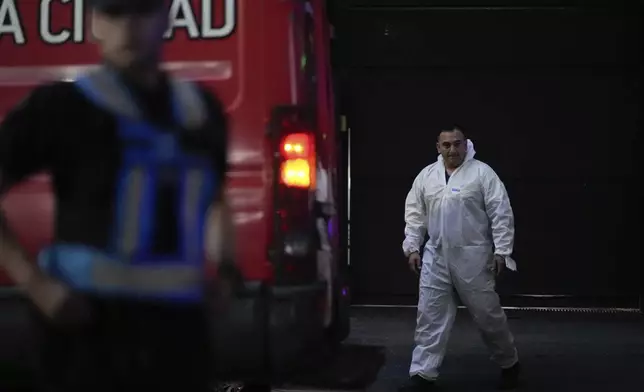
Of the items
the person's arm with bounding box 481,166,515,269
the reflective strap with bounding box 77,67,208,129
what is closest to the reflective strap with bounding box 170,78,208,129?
the reflective strap with bounding box 77,67,208,129

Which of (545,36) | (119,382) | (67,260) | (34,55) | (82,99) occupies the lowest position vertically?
(119,382)

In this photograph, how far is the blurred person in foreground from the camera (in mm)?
2031

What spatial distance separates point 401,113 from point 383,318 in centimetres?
214

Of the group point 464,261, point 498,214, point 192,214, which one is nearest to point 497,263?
point 464,261

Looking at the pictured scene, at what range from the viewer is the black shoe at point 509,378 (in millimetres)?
6336

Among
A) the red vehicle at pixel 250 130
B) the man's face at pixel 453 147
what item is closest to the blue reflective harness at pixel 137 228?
the red vehicle at pixel 250 130

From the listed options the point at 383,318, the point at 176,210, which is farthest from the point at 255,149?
the point at 383,318

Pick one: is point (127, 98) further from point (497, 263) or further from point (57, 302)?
point (497, 263)

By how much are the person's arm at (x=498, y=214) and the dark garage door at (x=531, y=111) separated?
4.07 metres

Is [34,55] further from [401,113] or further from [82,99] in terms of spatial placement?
[401,113]

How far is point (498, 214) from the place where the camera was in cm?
635

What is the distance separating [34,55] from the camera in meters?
4.27

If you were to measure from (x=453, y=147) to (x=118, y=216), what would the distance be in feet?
15.2

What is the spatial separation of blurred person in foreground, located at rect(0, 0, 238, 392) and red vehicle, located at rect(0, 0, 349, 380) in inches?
78.3
